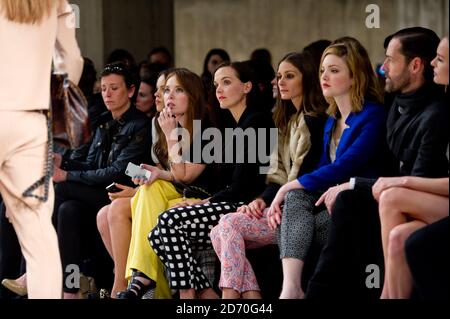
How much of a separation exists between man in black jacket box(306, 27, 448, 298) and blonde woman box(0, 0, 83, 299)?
4.17ft

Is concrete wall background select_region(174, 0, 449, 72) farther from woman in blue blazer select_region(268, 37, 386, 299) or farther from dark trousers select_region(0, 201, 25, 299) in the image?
woman in blue blazer select_region(268, 37, 386, 299)

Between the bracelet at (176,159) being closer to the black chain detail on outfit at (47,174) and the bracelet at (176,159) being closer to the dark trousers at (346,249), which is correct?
the dark trousers at (346,249)

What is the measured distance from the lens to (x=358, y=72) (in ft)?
20.1

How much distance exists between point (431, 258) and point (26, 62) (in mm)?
1942

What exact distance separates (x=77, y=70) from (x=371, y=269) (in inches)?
66.8

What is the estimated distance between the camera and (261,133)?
6488 millimetres

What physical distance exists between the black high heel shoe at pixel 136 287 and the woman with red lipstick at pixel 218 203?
19 centimetres

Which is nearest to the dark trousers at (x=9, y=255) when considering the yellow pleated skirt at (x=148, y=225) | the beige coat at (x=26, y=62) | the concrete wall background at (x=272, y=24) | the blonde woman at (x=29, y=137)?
the yellow pleated skirt at (x=148, y=225)

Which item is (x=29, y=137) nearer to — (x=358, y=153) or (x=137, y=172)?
(x=137, y=172)

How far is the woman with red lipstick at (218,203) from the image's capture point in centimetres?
626

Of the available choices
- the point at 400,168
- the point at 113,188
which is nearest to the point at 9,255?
the point at 113,188

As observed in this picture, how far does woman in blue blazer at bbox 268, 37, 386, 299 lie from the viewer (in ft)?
19.3

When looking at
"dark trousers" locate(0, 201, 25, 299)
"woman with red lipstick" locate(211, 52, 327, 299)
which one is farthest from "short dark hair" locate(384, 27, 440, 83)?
"dark trousers" locate(0, 201, 25, 299)
